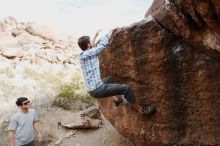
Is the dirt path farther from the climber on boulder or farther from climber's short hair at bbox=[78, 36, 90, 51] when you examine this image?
climber's short hair at bbox=[78, 36, 90, 51]

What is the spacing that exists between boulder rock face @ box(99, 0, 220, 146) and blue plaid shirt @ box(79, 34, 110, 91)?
97 centimetres

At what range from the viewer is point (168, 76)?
7.18m

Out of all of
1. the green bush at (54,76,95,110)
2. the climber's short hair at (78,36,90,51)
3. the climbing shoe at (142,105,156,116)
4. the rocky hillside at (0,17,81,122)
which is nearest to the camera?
the climber's short hair at (78,36,90,51)

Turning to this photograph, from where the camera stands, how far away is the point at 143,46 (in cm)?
725

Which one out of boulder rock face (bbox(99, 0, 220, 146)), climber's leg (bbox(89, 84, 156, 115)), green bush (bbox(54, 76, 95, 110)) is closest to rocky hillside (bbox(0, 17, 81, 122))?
green bush (bbox(54, 76, 95, 110))

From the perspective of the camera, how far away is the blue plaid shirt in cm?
642

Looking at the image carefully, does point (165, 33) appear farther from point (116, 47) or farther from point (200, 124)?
point (200, 124)

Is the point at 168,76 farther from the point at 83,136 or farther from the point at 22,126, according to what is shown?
the point at 83,136

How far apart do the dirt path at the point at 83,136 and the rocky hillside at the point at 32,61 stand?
4.86 ft

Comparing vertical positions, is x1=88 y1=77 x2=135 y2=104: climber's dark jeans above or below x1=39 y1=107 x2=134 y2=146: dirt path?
above

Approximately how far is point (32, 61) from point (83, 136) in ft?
26.7

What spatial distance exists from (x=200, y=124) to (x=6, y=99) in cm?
766

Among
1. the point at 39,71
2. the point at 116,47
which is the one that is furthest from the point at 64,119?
the point at 39,71

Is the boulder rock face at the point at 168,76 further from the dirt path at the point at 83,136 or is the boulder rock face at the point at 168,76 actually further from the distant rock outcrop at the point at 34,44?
the distant rock outcrop at the point at 34,44
